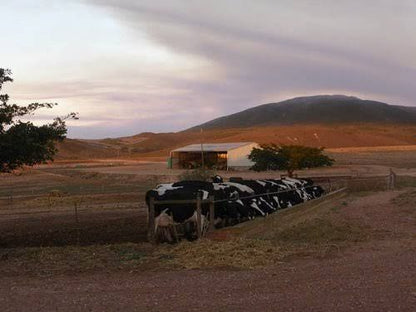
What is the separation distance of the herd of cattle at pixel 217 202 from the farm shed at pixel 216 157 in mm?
45890

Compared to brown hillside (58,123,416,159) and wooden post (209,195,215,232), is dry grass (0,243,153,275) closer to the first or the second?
wooden post (209,195,215,232)

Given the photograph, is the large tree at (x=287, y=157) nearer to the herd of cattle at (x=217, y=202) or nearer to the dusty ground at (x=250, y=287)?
the herd of cattle at (x=217, y=202)

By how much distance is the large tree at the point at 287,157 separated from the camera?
52.8 metres

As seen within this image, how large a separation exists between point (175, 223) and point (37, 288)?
5.66 m

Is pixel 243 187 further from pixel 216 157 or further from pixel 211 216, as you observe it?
pixel 216 157

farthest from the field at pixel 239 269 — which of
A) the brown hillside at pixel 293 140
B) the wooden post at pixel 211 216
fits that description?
the brown hillside at pixel 293 140

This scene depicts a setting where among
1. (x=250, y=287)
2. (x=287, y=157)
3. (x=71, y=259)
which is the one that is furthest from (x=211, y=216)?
(x=287, y=157)

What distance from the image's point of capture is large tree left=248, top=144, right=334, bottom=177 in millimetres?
52750

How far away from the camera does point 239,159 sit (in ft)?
224

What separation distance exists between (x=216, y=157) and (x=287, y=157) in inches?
655

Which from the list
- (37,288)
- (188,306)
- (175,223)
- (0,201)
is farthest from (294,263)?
(0,201)

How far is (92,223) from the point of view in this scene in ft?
62.6

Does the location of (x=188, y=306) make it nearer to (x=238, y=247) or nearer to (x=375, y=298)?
(x=375, y=298)

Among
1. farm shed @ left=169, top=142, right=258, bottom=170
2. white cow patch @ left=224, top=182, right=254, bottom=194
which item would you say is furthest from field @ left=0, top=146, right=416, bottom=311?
farm shed @ left=169, top=142, right=258, bottom=170
